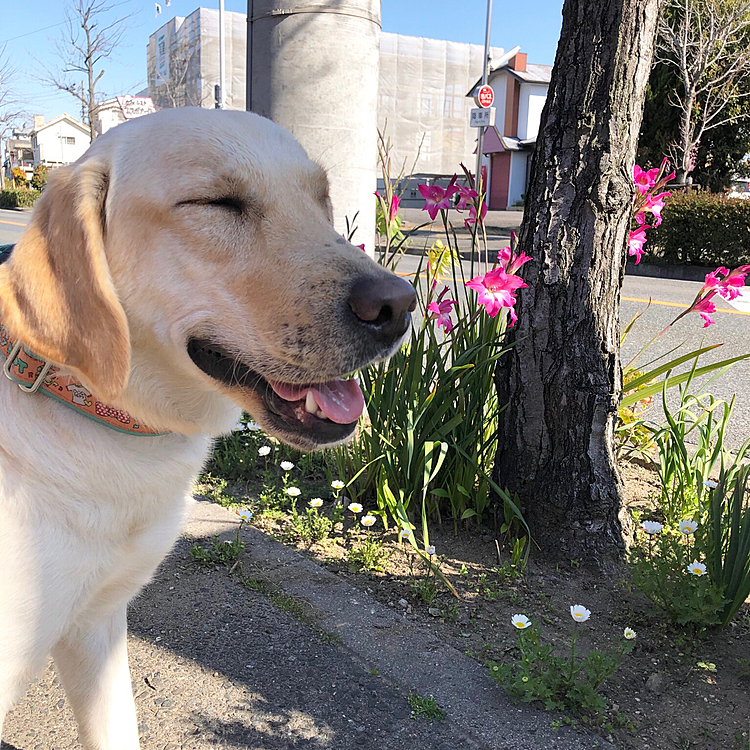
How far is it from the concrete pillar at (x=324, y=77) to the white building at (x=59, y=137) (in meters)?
69.5

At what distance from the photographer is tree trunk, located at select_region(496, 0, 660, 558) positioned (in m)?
2.62

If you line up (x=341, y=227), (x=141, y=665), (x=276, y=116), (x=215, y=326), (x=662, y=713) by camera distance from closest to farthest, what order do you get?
(x=215, y=326), (x=662, y=713), (x=141, y=665), (x=276, y=116), (x=341, y=227)

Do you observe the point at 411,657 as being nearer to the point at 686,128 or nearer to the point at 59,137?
the point at 686,128

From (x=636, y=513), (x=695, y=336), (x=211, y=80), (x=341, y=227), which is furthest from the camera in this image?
(x=211, y=80)

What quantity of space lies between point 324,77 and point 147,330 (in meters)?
2.53

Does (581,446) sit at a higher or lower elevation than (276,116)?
lower

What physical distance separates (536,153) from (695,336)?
4.87 meters

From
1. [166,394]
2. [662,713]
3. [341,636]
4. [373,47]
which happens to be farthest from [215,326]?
[373,47]

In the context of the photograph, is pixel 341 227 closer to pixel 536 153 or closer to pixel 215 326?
pixel 536 153

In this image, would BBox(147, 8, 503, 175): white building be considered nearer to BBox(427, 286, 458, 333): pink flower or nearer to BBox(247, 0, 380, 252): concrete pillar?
BBox(247, 0, 380, 252): concrete pillar

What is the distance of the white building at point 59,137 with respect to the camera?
66.7 metres

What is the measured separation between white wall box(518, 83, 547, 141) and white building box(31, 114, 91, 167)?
4253 centimetres

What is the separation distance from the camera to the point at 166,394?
66.0 inches

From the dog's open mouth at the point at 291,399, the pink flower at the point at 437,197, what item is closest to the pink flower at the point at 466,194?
the pink flower at the point at 437,197
